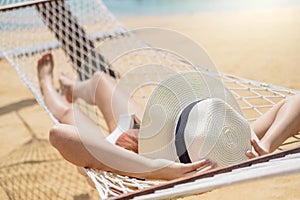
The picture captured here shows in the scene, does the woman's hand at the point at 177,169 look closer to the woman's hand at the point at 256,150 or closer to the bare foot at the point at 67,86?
the woman's hand at the point at 256,150

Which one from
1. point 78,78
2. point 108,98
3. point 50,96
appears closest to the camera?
point 108,98

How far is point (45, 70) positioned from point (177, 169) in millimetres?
1053

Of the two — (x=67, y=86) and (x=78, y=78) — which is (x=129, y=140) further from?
(x=78, y=78)

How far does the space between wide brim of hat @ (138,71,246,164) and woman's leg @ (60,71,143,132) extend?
30 cm

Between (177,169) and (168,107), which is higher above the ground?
(168,107)

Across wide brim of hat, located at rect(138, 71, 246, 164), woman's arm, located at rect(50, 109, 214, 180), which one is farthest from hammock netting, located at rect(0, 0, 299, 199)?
wide brim of hat, located at rect(138, 71, 246, 164)

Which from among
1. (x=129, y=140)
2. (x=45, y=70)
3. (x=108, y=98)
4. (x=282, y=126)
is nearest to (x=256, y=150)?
(x=282, y=126)

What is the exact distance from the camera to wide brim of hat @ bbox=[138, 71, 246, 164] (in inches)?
48.7

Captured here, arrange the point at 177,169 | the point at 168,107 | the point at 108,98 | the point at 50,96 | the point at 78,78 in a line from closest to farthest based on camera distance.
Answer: the point at 177,169 < the point at 168,107 < the point at 108,98 < the point at 50,96 < the point at 78,78

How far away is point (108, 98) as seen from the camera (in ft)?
5.45

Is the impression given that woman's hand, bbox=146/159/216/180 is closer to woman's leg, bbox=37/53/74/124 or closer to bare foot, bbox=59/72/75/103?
woman's leg, bbox=37/53/74/124

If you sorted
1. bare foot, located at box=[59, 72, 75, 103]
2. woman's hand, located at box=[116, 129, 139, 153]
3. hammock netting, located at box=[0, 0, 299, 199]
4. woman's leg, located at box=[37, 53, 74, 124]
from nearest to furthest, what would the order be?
woman's hand, located at box=[116, 129, 139, 153] < hammock netting, located at box=[0, 0, 299, 199] < woman's leg, located at box=[37, 53, 74, 124] < bare foot, located at box=[59, 72, 75, 103]

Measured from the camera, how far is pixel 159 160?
3.96 feet

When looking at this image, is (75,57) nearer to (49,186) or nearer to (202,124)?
(49,186)
